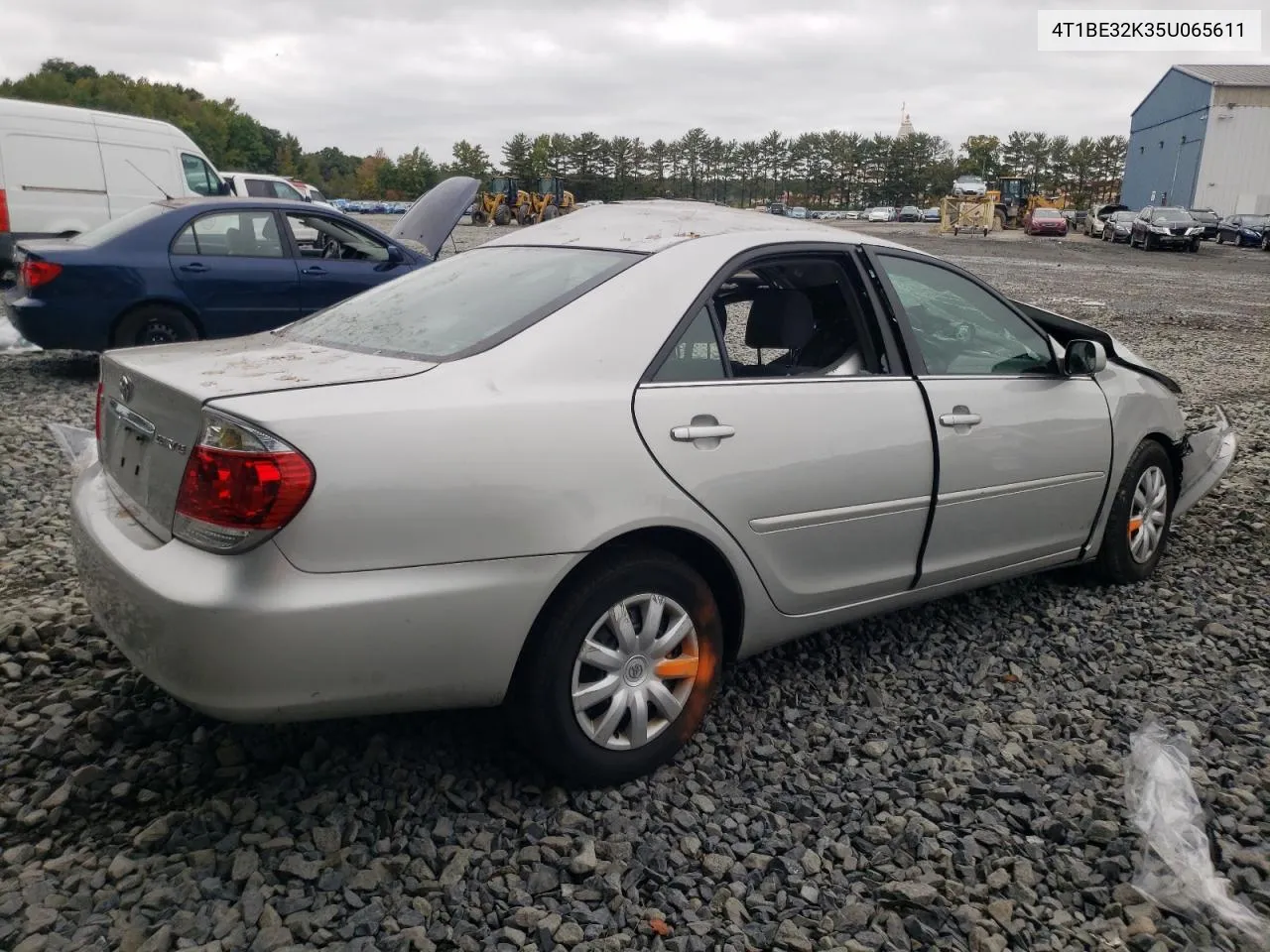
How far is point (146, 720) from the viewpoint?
3062 mm

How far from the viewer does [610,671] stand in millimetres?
2744

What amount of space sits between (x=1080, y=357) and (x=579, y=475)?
7.68 feet

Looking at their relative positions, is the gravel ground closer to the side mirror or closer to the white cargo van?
the side mirror

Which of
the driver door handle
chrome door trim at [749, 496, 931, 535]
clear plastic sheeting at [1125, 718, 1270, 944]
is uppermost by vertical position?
the driver door handle

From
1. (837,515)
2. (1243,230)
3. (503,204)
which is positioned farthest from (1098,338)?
(503,204)

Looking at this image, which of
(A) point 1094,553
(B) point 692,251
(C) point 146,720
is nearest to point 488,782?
(C) point 146,720

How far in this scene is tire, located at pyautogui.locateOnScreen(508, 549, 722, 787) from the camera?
2.61 metres

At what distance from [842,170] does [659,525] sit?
12720cm

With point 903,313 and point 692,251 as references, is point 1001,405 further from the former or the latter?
point 692,251

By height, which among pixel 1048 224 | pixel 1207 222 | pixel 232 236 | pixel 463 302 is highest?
pixel 463 302

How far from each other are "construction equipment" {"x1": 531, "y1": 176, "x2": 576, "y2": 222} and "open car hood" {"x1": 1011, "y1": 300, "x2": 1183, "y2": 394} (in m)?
41.7

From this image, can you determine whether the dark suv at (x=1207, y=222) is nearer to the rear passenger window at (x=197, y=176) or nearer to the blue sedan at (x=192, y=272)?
the rear passenger window at (x=197, y=176)

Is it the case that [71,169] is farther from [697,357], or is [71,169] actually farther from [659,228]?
[697,357]

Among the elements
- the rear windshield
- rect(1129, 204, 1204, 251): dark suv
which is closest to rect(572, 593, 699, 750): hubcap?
the rear windshield
